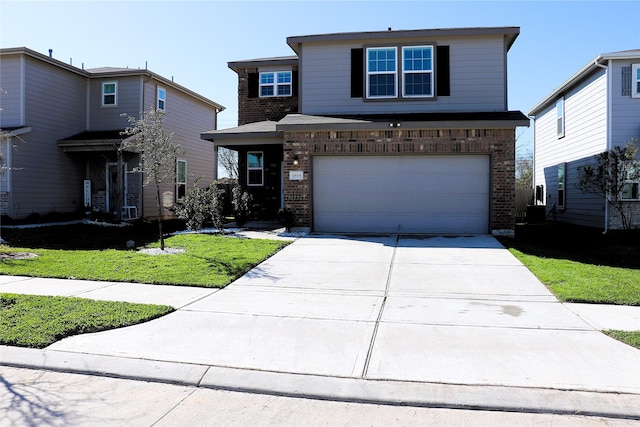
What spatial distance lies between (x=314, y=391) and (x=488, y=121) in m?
10.5

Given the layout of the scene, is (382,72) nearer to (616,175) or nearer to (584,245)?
(584,245)

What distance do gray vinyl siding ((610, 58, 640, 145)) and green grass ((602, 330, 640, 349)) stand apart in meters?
12.2

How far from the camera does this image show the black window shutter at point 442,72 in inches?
552

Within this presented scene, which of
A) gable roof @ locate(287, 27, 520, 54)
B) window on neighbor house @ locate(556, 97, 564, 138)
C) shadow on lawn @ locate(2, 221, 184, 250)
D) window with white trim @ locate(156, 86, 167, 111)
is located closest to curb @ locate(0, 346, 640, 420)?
shadow on lawn @ locate(2, 221, 184, 250)

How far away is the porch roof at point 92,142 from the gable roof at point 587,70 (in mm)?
16550

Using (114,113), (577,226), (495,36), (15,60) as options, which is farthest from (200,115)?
(577,226)

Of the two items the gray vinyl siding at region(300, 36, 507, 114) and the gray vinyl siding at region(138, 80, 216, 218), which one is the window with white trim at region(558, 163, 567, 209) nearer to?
the gray vinyl siding at region(300, 36, 507, 114)

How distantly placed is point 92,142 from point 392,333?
15.6 metres

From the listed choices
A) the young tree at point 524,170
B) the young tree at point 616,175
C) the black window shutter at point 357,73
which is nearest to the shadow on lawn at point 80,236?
the black window shutter at point 357,73

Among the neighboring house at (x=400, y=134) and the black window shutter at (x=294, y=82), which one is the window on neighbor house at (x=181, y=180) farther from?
the black window shutter at (x=294, y=82)

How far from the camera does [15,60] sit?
53.6 ft

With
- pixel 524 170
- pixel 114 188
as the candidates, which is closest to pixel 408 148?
pixel 114 188

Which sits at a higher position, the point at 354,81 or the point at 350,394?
the point at 354,81

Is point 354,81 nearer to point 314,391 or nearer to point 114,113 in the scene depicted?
point 114,113
